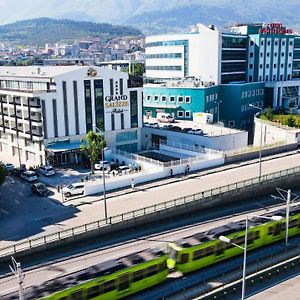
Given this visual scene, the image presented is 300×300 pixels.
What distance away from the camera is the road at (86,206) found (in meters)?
44.2

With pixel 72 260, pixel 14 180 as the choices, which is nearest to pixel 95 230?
pixel 72 260

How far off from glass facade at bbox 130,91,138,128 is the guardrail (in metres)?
26.0

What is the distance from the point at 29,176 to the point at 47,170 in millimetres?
2968

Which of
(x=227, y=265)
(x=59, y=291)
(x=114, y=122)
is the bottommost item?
(x=227, y=265)

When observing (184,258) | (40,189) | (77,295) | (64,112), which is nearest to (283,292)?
(184,258)

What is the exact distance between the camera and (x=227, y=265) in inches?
1522

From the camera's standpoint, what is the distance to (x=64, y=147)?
216 ft

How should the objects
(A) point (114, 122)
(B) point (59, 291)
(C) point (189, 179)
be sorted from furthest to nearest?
(A) point (114, 122), (C) point (189, 179), (B) point (59, 291)

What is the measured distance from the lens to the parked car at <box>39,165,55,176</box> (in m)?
61.6

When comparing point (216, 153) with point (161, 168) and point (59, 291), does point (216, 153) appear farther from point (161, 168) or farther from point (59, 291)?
point (59, 291)

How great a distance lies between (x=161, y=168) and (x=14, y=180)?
20570 mm

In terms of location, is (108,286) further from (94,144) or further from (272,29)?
(272,29)

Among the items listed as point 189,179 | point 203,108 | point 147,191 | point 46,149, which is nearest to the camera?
point 147,191

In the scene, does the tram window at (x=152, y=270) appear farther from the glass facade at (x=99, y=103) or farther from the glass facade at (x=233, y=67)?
the glass facade at (x=233, y=67)
